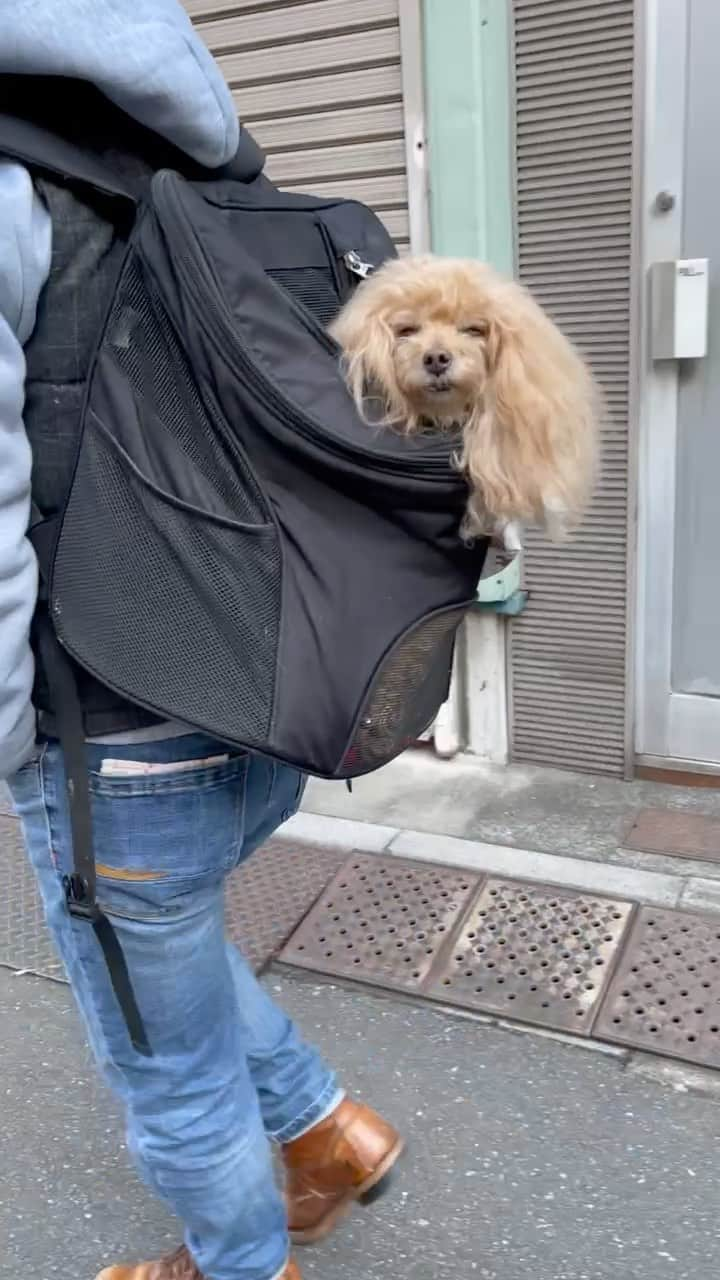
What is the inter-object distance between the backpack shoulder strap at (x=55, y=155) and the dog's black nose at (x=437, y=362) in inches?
17.7

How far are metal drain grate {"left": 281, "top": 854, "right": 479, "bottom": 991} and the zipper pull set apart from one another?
1867mm

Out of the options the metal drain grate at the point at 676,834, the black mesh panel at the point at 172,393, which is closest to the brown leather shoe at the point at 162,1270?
the black mesh panel at the point at 172,393

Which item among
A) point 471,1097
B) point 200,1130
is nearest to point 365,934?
point 471,1097

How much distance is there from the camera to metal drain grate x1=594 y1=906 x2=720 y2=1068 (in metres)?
2.47

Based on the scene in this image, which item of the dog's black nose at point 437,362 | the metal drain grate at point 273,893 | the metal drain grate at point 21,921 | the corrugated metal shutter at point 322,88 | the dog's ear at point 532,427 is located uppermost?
the corrugated metal shutter at point 322,88

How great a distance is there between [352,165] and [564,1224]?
10.4 feet

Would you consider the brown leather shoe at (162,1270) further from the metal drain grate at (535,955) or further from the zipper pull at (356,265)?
the zipper pull at (356,265)

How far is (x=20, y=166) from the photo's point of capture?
124 centimetres

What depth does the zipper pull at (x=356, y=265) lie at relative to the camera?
153cm

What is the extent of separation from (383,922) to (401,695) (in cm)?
176

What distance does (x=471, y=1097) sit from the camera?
239 centimetres

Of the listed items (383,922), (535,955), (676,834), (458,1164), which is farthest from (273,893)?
(676,834)

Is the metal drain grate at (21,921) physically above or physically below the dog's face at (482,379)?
below

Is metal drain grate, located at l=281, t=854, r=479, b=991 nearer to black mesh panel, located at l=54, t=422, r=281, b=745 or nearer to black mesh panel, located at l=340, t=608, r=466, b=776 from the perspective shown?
black mesh panel, located at l=340, t=608, r=466, b=776
